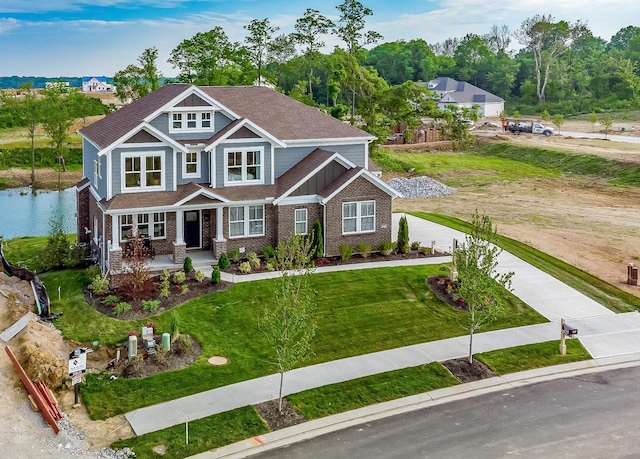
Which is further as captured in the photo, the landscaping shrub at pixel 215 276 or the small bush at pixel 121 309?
the landscaping shrub at pixel 215 276

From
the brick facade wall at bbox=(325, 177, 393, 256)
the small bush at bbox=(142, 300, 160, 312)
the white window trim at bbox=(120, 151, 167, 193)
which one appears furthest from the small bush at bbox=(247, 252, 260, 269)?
the small bush at bbox=(142, 300, 160, 312)

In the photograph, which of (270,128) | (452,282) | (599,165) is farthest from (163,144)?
(599,165)

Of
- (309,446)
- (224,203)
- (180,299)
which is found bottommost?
(309,446)

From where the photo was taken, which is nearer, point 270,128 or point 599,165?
point 270,128

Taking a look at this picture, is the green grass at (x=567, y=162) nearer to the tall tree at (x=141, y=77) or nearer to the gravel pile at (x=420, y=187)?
the gravel pile at (x=420, y=187)

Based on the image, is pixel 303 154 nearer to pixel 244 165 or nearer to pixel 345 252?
pixel 244 165

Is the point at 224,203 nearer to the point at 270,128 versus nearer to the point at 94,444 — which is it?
the point at 270,128

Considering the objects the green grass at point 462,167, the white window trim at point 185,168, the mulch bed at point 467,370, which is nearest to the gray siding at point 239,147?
the white window trim at point 185,168
